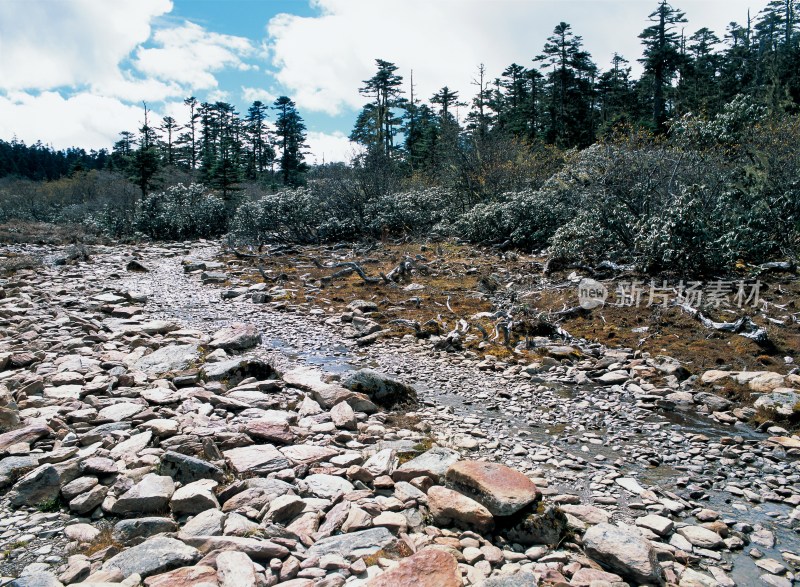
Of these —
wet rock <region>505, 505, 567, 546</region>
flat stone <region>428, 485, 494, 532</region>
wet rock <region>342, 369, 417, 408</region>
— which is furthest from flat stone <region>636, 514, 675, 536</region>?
wet rock <region>342, 369, 417, 408</region>

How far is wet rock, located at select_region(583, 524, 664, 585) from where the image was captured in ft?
11.7

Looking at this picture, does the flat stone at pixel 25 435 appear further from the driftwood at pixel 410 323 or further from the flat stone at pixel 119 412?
the driftwood at pixel 410 323

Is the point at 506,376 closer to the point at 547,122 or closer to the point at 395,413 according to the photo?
the point at 395,413

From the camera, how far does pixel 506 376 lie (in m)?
8.22

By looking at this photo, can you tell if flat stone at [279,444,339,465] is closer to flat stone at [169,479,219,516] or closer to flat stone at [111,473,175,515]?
flat stone at [169,479,219,516]

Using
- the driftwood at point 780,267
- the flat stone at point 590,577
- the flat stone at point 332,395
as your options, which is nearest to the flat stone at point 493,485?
the flat stone at point 590,577

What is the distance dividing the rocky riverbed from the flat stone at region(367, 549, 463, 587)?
0.01 meters

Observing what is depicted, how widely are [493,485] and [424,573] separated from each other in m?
1.22

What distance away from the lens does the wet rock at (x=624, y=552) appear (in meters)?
3.57

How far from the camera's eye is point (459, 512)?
4.06m

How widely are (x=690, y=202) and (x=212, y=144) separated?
2216 inches

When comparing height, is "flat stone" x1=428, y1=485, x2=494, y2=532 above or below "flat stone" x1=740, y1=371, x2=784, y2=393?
below

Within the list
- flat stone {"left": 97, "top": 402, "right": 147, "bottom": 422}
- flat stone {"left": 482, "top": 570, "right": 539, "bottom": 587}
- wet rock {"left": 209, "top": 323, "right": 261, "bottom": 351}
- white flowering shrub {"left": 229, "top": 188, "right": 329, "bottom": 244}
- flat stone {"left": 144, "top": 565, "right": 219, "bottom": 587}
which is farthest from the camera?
white flowering shrub {"left": 229, "top": 188, "right": 329, "bottom": 244}

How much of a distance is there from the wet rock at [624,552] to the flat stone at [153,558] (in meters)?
2.83
